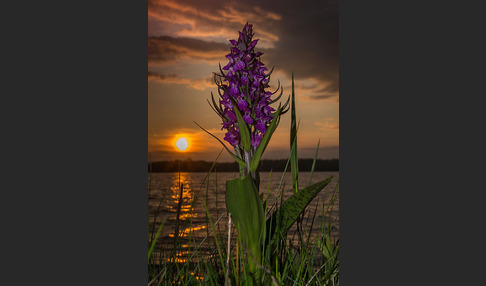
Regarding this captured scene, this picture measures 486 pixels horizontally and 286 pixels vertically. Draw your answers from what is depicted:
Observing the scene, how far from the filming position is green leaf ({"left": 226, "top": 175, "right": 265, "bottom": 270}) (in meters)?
2.38

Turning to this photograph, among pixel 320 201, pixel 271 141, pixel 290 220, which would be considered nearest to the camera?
pixel 290 220

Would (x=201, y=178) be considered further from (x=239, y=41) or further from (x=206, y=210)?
(x=239, y=41)

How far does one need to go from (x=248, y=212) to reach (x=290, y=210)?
228 millimetres

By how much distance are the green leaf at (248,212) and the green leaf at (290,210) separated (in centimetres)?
7

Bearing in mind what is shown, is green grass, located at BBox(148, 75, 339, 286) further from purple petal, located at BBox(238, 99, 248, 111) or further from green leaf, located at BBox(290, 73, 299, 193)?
purple petal, located at BBox(238, 99, 248, 111)

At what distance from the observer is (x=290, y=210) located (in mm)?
2529

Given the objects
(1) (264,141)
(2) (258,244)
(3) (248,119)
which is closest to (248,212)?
(2) (258,244)

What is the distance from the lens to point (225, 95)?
2.59 metres

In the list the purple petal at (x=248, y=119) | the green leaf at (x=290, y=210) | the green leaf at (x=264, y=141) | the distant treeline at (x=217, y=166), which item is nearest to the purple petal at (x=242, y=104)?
the purple petal at (x=248, y=119)

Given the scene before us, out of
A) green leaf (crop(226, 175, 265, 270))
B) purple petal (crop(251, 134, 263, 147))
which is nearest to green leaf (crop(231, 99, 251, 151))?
purple petal (crop(251, 134, 263, 147))

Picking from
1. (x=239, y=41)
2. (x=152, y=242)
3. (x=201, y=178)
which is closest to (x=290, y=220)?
(x=201, y=178)

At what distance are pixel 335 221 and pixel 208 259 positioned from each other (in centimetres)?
73

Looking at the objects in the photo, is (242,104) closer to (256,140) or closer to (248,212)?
(256,140)

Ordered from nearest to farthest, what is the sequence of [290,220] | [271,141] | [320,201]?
[290,220] → [271,141] → [320,201]
